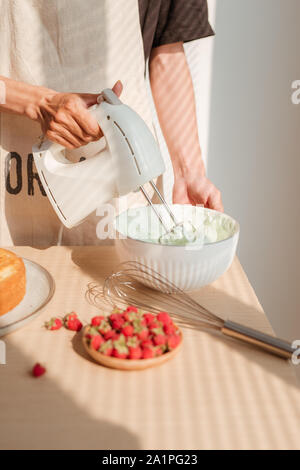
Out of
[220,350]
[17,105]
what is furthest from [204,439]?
[17,105]

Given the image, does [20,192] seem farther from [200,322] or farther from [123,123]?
[200,322]

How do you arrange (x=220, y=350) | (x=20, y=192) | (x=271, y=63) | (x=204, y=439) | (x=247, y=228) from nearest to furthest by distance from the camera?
1. (x=204, y=439)
2. (x=220, y=350)
3. (x=20, y=192)
4. (x=271, y=63)
5. (x=247, y=228)

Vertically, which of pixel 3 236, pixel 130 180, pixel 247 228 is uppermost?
pixel 130 180

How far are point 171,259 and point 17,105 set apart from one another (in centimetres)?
41

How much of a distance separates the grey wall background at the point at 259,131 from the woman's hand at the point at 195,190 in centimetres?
37

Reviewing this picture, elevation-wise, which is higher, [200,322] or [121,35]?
[121,35]

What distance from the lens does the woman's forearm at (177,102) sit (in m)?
0.98

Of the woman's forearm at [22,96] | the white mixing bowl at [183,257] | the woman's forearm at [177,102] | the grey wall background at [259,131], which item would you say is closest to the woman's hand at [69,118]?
the woman's forearm at [22,96]

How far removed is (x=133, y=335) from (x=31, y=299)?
20 cm

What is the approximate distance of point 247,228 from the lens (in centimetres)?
140

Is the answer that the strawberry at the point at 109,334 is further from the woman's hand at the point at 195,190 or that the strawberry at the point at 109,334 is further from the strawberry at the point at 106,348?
the woman's hand at the point at 195,190

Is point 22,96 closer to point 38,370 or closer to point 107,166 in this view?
point 107,166

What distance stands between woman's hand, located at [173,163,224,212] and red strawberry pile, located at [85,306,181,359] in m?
0.37

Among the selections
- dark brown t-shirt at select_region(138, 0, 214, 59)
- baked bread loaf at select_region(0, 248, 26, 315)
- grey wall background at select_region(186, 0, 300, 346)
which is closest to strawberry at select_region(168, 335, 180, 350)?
baked bread loaf at select_region(0, 248, 26, 315)
